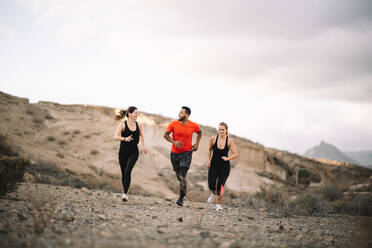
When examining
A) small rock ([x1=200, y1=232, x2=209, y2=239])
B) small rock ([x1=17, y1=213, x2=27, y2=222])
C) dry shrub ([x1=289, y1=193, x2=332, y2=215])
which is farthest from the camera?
dry shrub ([x1=289, y1=193, x2=332, y2=215])

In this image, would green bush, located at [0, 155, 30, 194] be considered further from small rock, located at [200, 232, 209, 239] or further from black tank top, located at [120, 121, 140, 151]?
small rock, located at [200, 232, 209, 239]

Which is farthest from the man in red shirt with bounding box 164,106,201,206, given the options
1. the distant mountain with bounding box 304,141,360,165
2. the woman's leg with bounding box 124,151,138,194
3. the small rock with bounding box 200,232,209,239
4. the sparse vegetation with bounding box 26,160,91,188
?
the distant mountain with bounding box 304,141,360,165

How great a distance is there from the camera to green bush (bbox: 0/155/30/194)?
548 cm

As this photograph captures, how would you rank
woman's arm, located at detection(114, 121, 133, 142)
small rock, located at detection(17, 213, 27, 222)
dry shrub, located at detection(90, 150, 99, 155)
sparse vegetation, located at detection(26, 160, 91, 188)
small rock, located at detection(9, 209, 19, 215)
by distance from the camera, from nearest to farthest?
1. small rock, located at detection(17, 213, 27, 222)
2. small rock, located at detection(9, 209, 19, 215)
3. woman's arm, located at detection(114, 121, 133, 142)
4. sparse vegetation, located at detection(26, 160, 91, 188)
5. dry shrub, located at detection(90, 150, 99, 155)

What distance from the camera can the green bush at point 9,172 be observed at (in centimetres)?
548

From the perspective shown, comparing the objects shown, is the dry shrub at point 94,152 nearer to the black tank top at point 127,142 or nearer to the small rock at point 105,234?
the black tank top at point 127,142

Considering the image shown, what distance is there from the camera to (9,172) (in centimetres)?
555

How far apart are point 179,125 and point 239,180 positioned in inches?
689

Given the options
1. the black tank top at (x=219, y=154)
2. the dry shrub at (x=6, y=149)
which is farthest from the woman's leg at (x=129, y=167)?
the dry shrub at (x=6, y=149)

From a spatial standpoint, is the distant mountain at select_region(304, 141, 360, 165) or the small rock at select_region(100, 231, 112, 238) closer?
the small rock at select_region(100, 231, 112, 238)

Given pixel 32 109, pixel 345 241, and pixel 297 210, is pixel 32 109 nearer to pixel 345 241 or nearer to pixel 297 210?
pixel 297 210

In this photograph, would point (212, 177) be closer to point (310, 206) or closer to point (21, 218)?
point (21, 218)

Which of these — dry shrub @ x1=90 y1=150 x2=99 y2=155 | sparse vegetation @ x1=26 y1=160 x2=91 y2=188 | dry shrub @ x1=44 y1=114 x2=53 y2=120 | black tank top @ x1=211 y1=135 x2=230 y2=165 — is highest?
dry shrub @ x1=44 y1=114 x2=53 y2=120

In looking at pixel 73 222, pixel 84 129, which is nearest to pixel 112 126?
pixel 84 129
